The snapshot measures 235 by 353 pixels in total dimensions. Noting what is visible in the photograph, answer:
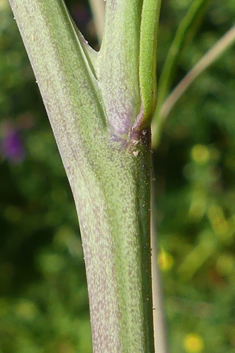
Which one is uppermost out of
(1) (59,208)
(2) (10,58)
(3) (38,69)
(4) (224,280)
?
(3) (38,69)

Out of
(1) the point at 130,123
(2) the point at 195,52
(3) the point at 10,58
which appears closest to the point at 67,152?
(1) the point at 130,123

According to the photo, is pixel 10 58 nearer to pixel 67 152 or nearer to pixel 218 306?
pixel 218 306

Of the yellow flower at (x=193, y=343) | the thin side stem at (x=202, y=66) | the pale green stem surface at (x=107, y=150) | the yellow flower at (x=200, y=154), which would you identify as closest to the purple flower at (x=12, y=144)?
the yellow flower at (x=200, y=154)

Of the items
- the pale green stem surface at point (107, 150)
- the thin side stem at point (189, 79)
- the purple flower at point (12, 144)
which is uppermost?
the pale green stem surface at point (107, 150)

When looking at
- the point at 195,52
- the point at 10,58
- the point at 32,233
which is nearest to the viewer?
the point at 10,58

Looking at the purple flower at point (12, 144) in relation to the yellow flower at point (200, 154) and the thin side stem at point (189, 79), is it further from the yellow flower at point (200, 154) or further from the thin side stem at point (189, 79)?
the thin side stem at point (189, 79)

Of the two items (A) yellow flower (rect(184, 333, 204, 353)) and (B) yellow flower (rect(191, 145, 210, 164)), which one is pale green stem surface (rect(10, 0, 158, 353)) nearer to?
(A) yellow flower (rect(184, 333, 204, 353))
